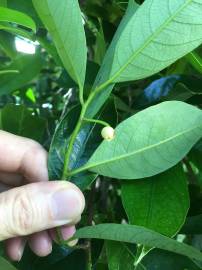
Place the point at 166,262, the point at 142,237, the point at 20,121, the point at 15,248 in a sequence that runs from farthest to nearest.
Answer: the point at 20,121 < the point at 15,248 < the point at 166,262 < the point at 142,237

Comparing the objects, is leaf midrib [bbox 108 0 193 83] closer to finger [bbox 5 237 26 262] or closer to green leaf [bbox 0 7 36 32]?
green leaf [bbox 0 7 36 32]

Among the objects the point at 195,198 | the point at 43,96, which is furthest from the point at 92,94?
the point at 43,96

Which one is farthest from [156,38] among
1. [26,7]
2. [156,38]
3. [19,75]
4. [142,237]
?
[19,75]

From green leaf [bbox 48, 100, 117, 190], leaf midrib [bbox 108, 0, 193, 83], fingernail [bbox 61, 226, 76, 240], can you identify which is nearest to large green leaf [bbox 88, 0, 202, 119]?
leaf midrib [bbox 108, 0, 193, 83]

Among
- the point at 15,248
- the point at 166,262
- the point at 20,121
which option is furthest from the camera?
the point at 20,121

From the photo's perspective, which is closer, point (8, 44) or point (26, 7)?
point (26, 7)

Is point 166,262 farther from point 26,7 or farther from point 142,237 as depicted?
point 26,7

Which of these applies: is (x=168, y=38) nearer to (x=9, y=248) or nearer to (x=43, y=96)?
(x=9, y=248)
